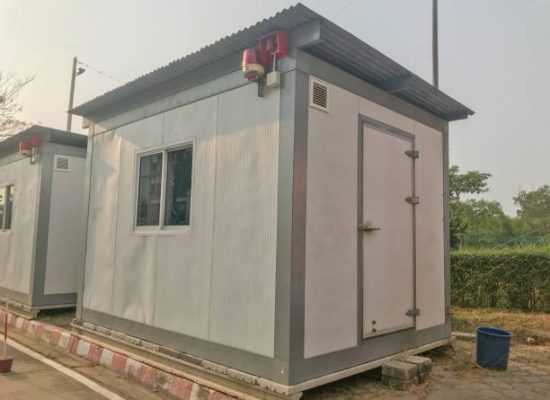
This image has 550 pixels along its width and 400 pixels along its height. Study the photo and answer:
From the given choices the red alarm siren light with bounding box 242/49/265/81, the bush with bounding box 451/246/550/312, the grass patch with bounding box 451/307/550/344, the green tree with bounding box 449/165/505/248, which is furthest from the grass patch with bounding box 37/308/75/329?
the green tree with bounding box 449/165/505/248

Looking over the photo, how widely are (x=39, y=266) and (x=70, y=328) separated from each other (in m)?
1.65

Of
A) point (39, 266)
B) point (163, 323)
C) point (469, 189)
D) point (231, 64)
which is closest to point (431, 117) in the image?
point (231, 64)

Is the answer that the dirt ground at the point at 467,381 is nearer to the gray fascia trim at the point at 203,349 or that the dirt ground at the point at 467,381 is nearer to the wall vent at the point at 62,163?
the gray fascia trim at the point at 203,349

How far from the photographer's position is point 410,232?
572 centimetres

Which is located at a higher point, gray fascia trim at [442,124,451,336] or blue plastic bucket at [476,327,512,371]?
gray fascia trim at [442,124,451,336]

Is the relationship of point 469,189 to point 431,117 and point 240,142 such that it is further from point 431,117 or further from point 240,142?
point 240,142

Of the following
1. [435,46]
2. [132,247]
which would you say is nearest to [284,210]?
[132,247]

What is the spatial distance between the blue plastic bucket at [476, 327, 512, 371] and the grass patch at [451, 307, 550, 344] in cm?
229

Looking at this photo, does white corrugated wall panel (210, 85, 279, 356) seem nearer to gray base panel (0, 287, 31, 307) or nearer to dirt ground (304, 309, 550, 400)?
dirt ground (304, 309, 550, 400)

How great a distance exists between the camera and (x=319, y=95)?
4.55 metres

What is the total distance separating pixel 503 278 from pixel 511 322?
199 cm

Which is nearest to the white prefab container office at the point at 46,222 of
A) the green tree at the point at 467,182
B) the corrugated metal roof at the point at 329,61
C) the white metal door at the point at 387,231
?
the corrugated metal roof at the point at 329,61

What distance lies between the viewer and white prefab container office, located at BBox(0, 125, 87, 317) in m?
8.71

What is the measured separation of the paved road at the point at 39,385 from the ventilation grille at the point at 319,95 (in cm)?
373
